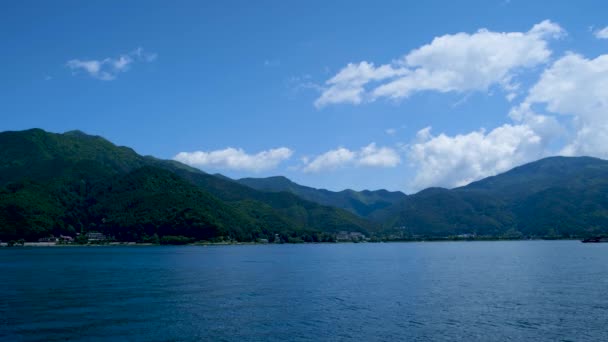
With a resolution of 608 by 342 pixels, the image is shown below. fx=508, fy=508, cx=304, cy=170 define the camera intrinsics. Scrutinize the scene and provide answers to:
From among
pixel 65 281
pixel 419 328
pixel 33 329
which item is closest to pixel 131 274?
pixel 65 281

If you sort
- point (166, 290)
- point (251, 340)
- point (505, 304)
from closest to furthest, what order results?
point (251, 340)
point (505, 304)
point (166, 290)

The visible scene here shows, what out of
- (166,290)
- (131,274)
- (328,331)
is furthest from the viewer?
(131,274)

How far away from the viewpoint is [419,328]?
2116 inches

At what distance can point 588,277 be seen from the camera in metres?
101

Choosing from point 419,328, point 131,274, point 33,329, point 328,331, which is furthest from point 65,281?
point 419,328

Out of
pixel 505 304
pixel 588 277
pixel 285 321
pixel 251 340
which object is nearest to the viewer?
pixel 251 340

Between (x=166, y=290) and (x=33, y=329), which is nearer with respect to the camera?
(x=33, y=329)

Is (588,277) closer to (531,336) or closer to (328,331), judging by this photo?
(531,336)

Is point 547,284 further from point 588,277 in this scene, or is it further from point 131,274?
point 131,274

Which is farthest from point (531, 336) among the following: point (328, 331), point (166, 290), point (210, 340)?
point (166, 290)

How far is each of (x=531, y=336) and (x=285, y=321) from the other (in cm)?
2574

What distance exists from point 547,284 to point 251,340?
64.3 m

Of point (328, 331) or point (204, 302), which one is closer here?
point (328, 331)

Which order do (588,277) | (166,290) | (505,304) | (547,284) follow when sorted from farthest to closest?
(588,277), (547,284), (166,290), (505,304)
